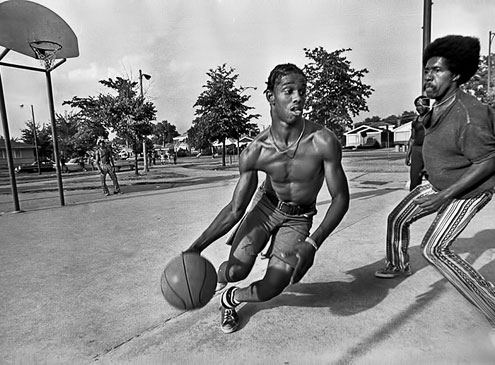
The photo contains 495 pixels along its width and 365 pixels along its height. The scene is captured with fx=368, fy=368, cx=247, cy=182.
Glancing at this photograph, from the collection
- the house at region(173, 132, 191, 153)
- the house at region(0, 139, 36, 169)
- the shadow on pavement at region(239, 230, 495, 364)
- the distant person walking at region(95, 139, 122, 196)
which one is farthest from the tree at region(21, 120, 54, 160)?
the shadow on pavement at region(239, 230, 495, 364)

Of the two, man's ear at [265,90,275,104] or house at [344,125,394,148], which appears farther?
house at [344,125,394,148]

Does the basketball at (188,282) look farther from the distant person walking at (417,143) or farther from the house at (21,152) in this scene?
the house at (21,152)

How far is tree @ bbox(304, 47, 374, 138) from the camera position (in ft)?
56.2

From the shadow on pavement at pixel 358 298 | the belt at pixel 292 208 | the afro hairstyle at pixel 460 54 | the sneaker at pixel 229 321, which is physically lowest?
the shadow on pavement at pixel 358 298

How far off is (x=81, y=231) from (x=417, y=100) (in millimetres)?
6286

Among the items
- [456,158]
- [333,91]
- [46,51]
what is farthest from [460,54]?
[333,91]

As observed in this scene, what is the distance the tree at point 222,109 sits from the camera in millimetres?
24562

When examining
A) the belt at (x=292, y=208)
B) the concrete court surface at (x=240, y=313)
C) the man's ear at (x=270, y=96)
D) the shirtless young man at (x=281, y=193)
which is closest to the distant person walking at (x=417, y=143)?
the concrete court surface at (x=240, y=313)

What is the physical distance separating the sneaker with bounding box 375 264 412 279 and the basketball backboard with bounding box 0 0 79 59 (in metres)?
9.46

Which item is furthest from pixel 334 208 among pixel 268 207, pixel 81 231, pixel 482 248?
pixel 81 231

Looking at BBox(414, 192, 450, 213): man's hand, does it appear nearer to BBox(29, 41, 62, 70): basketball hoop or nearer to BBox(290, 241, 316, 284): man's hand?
BBox(290, 241, 316, 284): man's hand

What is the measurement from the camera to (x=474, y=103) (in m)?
2.53

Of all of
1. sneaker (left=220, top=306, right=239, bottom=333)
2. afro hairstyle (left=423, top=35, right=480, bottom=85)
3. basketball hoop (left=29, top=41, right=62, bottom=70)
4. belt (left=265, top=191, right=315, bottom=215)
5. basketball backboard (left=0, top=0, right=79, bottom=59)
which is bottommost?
sneaker (left=220, top=306, right=239, bottom=333)

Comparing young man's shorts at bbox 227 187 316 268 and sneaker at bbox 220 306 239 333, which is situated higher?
young man's shorts at bbox 227 187 316 268
